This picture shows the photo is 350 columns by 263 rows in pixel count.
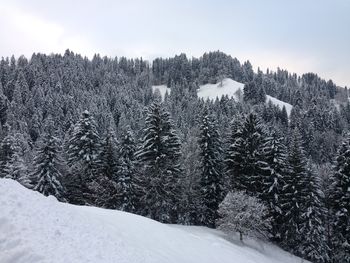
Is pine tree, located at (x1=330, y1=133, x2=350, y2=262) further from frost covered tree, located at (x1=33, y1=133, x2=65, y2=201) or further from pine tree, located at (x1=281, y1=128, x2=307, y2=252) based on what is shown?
frost covered tree, located at (x1=33, y1=133, x2=65, y2=201)

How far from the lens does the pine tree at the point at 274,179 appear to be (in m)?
41.3

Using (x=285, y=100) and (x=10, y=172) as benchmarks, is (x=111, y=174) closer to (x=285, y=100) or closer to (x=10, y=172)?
(x=10, y=172)

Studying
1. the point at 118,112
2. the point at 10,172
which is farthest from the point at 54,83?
the point at 10,172

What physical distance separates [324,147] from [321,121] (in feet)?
96.0

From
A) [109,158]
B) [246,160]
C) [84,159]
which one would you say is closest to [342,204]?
[246,160]

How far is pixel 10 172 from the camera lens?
147ft

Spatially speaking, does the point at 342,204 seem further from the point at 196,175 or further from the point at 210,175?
the point at 196,175

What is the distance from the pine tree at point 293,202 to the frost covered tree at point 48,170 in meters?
25.4

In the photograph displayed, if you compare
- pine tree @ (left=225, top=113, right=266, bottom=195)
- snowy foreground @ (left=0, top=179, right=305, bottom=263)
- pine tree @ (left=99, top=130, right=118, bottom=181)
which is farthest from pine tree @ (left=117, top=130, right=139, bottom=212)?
snowy foreground @ (left=0, top=179, right=305, bottom=263)

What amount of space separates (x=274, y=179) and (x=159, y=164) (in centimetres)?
1316

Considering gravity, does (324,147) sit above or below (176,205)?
above

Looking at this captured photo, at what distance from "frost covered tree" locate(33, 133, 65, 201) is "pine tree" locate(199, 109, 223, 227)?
656 inches

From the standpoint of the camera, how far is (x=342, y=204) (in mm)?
39281

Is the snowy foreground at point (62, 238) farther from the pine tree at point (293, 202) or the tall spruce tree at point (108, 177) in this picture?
the pine tree at point (293, 202)
